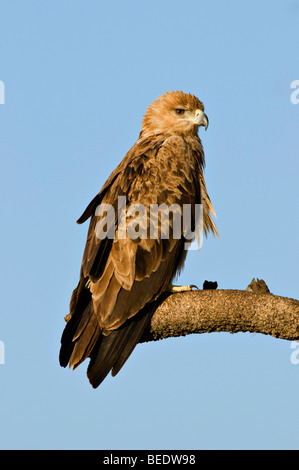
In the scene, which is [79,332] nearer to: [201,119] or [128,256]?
[128,256]

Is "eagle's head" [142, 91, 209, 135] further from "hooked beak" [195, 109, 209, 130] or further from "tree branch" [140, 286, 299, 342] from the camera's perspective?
"tree branch" [140, 286, 299, 342]

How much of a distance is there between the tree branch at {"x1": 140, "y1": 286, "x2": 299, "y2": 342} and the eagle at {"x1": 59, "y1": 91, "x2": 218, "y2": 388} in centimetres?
46

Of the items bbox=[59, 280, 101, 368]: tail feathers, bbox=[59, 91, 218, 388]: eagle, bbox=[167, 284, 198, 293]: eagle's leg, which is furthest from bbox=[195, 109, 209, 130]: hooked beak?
bbox=[59, 280, 101, 368]: tail feathers

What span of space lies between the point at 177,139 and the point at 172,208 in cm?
108

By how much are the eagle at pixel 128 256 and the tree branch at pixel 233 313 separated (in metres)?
0.46

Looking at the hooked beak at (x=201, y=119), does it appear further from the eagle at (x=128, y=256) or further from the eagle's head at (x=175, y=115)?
the eagle at (x=128, y=256)

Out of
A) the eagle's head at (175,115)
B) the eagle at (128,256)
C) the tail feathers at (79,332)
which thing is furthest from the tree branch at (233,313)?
the eagle's head at (175,115)

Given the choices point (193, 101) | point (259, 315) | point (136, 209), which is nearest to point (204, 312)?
point (259, 315)

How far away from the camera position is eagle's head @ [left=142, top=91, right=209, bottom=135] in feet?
28.9

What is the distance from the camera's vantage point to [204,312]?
20.6 ft

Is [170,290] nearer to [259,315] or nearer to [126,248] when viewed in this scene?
[126,248]

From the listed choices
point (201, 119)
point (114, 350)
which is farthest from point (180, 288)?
point (201, 119)

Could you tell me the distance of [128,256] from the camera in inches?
279

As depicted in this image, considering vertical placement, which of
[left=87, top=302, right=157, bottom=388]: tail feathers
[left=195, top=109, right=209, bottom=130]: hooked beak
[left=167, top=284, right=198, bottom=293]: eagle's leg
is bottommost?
[left=87, top=302, right=157, bottom=388]: tail feathers
